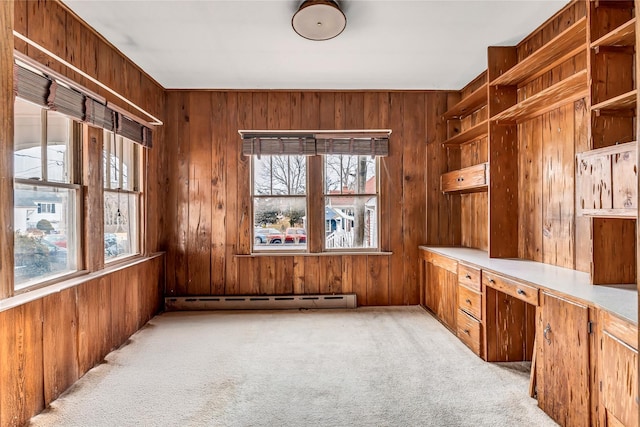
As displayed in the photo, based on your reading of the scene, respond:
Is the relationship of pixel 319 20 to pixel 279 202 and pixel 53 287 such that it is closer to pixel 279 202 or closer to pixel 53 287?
pixel 279 202

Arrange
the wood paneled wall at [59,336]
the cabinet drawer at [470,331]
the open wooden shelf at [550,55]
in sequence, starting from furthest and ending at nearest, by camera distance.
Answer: the cabinet drawer at [470,331], the open wooden shelf at [550,55], the wood paneled wall at [59,336]

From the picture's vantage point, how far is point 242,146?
4238 mm

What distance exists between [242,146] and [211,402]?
2885 mm

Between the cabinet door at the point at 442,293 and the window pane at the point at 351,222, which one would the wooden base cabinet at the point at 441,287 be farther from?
the window pane at the point at 351,222

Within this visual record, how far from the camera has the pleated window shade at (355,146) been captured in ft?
13.8

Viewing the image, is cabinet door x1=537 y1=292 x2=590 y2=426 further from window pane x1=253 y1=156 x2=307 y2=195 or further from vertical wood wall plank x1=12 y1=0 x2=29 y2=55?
vertical wood wall plank x1=12 y1=0 x2=29 y2=55

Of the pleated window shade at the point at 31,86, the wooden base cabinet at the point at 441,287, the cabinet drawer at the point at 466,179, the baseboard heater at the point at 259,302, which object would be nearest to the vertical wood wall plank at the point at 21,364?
the pleated window shade at the point at 31,86

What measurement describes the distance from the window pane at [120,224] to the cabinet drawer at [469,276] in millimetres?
3245

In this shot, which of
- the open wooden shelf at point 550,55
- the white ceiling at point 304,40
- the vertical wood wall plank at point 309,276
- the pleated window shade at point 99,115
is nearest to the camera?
the open wooden shelf at point 550,55

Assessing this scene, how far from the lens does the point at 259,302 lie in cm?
418

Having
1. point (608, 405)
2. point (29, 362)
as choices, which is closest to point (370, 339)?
point (608, 405)

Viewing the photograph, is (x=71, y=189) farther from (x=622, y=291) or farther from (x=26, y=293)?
(x=622, y=291)

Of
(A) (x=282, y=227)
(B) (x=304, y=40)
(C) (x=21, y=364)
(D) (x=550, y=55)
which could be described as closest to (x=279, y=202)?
(A) (x=282, y=227)

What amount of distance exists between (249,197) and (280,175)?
0.47 meters
